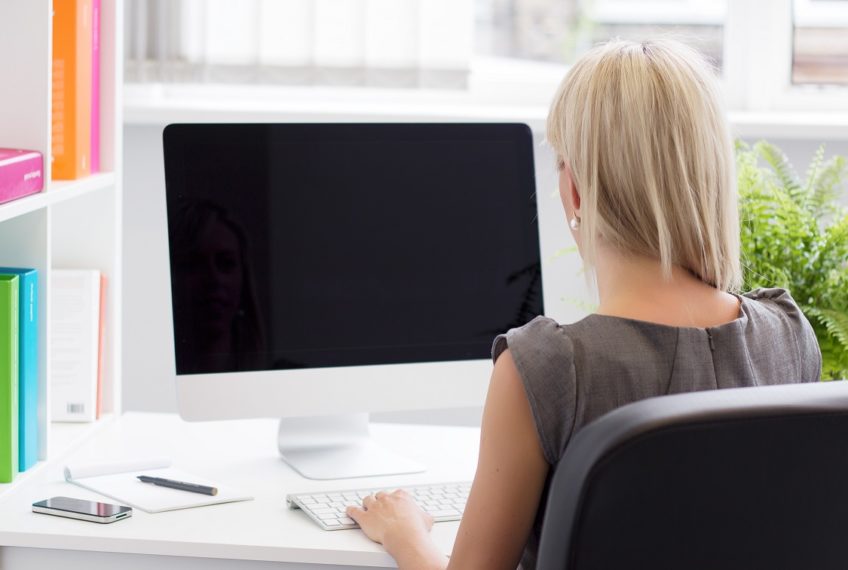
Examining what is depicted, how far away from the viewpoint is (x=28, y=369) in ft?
5.09

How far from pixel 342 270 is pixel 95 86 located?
545mm

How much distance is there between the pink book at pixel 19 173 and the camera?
55.7 inches

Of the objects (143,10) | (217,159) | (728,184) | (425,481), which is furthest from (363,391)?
(143,10)

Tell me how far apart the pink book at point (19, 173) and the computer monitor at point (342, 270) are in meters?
0.17

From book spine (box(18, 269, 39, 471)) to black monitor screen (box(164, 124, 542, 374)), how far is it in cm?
19

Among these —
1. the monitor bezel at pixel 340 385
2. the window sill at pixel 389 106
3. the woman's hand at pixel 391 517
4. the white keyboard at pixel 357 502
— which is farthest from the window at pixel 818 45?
the woman's hand at pixel 391 517

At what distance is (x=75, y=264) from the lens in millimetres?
1884

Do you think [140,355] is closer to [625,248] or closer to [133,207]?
[133,207]

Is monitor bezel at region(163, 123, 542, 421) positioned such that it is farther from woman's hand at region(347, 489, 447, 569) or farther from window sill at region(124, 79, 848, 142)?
window sill at region(124, 79, 848, 142)

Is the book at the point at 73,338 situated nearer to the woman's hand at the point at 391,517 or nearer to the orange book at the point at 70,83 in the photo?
the orange book at the point at 70,83

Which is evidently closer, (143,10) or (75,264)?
(75,264)

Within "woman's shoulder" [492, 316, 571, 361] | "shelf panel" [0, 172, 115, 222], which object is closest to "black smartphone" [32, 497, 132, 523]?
"shelf panel" [0, 172, 115, 222]

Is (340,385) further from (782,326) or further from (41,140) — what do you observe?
(782,326)

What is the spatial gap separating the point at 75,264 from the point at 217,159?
0.43m
